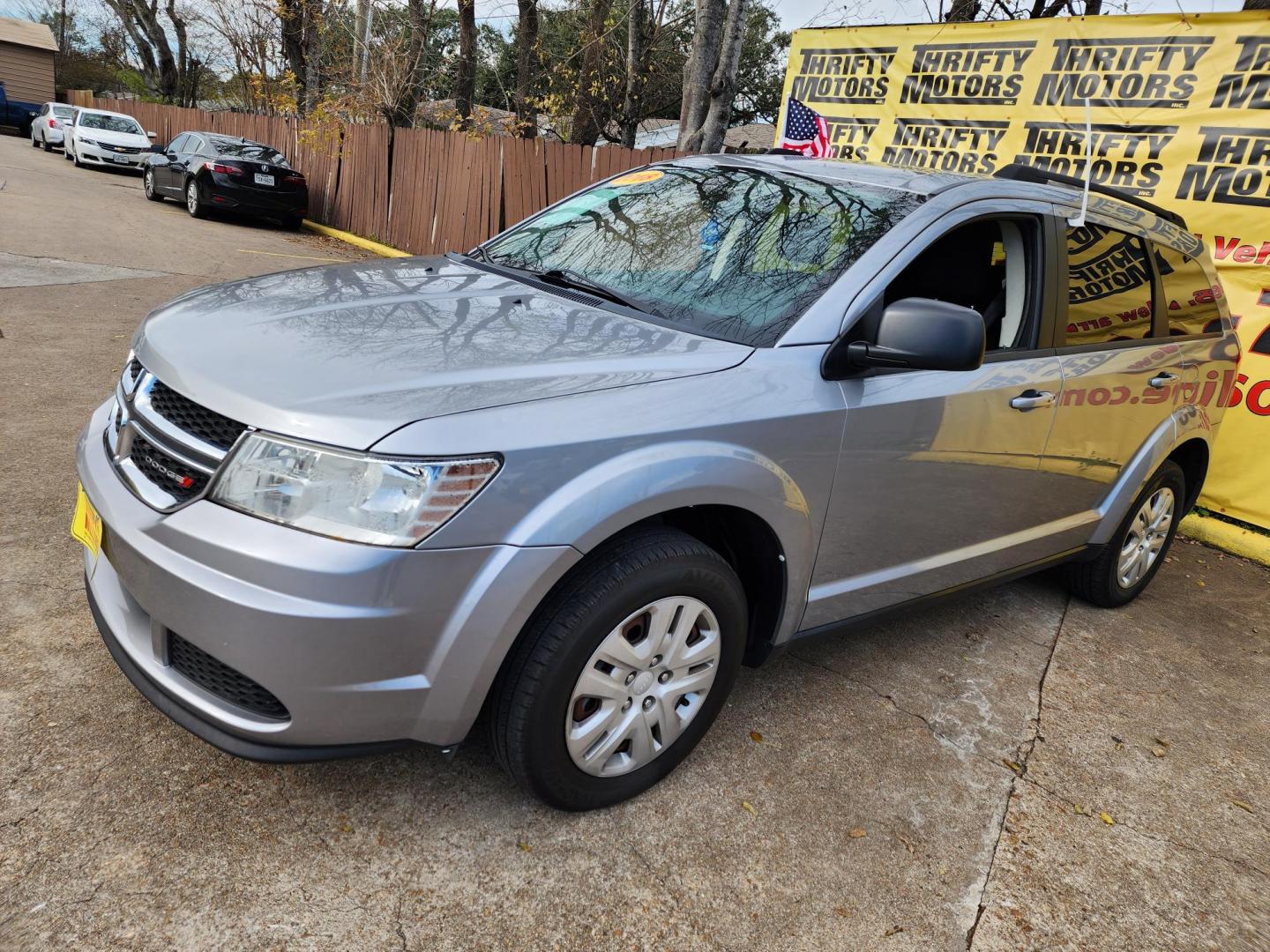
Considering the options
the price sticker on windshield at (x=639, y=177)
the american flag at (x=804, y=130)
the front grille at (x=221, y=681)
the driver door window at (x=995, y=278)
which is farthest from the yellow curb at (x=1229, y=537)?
the front grille at (x=221, y=681)

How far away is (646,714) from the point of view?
2.52 metres

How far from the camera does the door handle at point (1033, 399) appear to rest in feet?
10.6

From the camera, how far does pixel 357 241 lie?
48.2ft

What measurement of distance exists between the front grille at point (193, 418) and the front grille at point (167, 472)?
3.1 inches

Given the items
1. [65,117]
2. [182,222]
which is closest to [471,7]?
[182,222]

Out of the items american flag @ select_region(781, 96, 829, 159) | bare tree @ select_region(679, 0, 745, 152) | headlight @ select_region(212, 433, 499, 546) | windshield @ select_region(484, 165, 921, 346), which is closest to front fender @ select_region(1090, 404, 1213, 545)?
windshield @ select_region(484, 165, 921, 346)

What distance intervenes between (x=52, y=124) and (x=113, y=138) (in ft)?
22.0

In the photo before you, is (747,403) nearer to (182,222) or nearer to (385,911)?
(385,911)

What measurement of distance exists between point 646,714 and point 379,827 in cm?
75

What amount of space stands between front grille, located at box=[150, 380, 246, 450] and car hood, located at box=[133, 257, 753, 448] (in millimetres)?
34

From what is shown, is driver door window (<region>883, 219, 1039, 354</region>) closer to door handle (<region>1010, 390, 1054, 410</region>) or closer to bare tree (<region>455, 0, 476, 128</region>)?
door handle (<region>1010, 390, 1054, 410</region>)

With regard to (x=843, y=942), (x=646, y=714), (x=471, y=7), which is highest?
(x=471, y=7)

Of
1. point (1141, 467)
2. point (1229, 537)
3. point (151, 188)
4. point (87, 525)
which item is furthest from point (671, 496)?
point (151, 188)

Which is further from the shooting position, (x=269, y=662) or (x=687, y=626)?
(x=687, y=626)
